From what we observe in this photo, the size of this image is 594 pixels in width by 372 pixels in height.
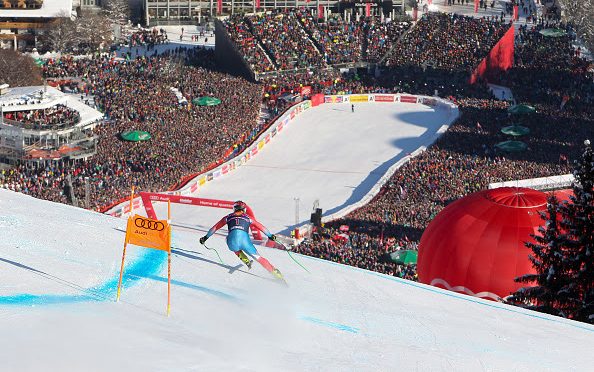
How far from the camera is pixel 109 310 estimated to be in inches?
613

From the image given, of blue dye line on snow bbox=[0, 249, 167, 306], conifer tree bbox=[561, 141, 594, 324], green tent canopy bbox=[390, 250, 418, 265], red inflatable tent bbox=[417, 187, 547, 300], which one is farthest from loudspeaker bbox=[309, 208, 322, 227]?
blue dye line on snow bbox=[0, 249, 167, 306]

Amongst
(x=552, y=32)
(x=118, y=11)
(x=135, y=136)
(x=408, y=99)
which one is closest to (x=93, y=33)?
(x=118, y=11)

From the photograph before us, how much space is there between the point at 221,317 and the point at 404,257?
18710 millimetres

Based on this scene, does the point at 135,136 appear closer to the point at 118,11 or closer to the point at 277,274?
the point at 118,11

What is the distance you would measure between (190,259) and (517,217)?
38.8ft

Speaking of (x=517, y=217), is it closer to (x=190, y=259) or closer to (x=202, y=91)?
(x=190, y=259)

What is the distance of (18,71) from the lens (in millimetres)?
59219

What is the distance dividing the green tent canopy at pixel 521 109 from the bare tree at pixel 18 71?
24876 millimetres

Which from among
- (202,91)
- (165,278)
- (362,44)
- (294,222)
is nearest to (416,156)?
(294,222)

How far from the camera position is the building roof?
7250 centimetres

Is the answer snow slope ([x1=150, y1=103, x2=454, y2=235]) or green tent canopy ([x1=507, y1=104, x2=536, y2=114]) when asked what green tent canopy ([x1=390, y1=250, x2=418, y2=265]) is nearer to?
snow slope ([x1=150, y1=103, x2=454, y2=235])

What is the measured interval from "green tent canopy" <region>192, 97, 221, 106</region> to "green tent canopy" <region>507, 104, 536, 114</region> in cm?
1481

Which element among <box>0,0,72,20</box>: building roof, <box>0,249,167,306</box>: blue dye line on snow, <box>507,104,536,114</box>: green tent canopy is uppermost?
<box>0,249,167,306</box>: blue dye line on snow

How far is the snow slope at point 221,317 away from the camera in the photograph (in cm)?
1421
